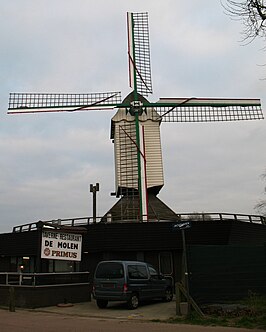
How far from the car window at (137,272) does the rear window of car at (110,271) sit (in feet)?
1.25

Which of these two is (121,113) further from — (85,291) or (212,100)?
(85,291)

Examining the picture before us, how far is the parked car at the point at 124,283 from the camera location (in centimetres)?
1584

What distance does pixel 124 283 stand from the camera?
1577cm

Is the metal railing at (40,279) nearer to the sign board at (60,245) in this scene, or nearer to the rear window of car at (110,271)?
the sign board at (60,245)

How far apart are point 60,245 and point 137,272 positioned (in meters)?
4.14

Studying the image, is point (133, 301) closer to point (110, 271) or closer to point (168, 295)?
point (110, 271)

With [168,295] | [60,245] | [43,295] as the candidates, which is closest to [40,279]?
[43,295]

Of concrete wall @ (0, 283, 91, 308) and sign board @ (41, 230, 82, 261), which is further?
sign board @ (41, 230, 82, 261)

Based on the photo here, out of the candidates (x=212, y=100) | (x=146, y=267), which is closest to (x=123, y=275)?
(x=146, y=267)

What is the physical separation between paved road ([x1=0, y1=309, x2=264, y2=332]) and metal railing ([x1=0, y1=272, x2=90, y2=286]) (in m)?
2.96

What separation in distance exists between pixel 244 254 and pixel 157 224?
309 inches

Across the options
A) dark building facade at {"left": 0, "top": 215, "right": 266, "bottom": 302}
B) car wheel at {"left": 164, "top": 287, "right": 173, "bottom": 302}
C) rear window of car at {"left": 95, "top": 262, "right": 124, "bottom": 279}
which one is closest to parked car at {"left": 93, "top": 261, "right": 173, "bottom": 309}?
rear window of car at {"left": 95, "top": 262, "right": 124, "bottom": 279}

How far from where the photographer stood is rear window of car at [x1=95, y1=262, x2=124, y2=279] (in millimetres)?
16125

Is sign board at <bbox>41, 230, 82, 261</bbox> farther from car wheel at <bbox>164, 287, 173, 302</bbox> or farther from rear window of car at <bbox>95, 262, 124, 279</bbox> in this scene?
car wheel at <bbox>164, 287, 173, 302</bbox>
